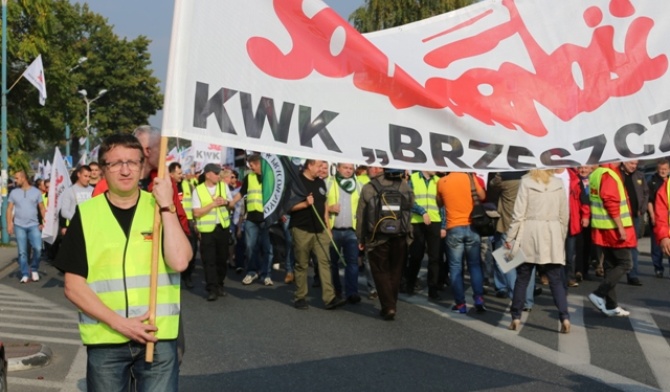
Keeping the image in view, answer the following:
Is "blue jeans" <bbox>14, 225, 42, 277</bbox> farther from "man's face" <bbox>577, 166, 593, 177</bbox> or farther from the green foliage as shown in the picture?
the green foliage

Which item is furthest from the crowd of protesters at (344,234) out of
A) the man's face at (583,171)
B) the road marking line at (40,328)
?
the road marking line at (40,328)

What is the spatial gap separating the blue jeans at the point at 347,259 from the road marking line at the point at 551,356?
1318 millimetres

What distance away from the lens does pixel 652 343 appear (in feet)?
28.9

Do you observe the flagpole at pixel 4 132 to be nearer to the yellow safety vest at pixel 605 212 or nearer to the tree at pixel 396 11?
the tree at pixel 396 11

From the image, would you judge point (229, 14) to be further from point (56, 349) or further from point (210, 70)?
point (56, 349)

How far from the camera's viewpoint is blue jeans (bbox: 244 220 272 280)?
46.6 feet

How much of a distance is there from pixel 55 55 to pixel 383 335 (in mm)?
30673

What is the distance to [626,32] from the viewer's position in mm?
4469

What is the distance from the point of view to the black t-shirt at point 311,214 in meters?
11.7

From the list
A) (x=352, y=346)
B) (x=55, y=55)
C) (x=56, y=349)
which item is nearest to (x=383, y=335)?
(x=352, y=346)

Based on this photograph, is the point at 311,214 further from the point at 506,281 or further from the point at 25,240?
the point at 25,240

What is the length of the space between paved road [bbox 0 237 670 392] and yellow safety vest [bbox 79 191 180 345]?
118 inches

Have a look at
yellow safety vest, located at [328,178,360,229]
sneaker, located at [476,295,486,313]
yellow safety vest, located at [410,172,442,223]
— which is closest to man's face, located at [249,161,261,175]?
yellow safety vest, located at [328,178,360,229]

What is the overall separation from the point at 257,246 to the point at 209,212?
184 centimetres
